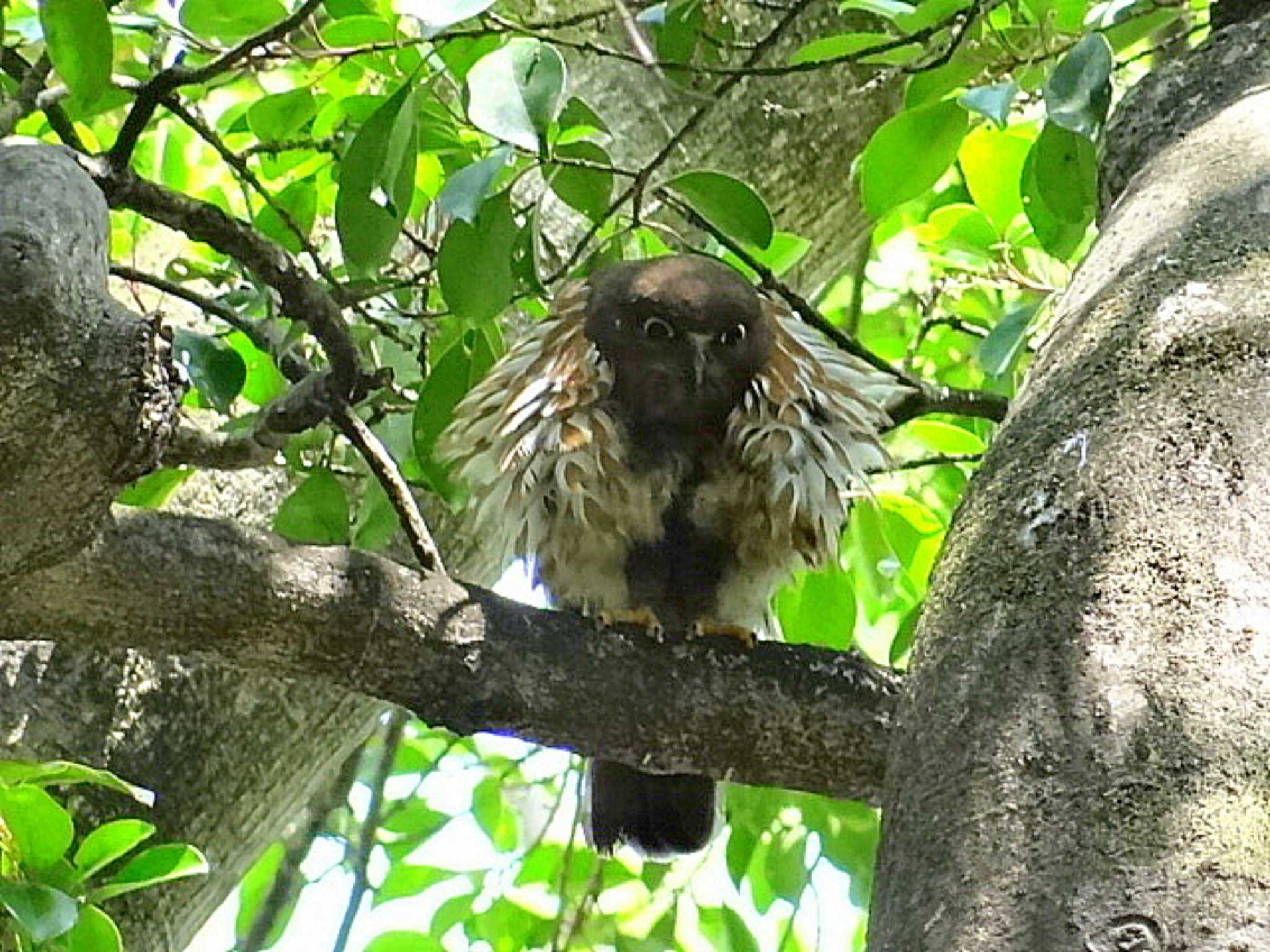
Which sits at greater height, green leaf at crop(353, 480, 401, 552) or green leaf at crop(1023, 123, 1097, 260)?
green leaf at crop(1023, 123, 1097, 260)

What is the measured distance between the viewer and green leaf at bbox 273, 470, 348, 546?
6.38 ft

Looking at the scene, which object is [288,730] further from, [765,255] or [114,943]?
[765,255]

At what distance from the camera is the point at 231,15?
183 cm

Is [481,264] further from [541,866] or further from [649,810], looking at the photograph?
[541,866]

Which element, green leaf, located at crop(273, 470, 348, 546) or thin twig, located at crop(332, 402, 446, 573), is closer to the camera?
thin twig, located at crop(332, 402, 446, 573)

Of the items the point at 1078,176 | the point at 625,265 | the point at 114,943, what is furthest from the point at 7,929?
the point at 1078,176

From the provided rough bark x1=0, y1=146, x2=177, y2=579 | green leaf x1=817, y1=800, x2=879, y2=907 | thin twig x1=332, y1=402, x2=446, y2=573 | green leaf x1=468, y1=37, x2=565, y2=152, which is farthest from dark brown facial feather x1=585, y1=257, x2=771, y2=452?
rough bark x1=0, y1=146, x2=177, y2=579

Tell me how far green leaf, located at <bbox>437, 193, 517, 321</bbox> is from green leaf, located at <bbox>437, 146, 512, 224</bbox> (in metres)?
0.06

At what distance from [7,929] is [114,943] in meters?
0.27

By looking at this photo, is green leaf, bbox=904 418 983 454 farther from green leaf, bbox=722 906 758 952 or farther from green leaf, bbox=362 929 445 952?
green leaf, bbox=362 929 445 952

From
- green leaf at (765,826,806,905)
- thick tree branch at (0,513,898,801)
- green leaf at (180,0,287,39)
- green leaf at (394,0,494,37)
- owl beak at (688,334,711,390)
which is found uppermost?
green leaf at (180,0,287,39)

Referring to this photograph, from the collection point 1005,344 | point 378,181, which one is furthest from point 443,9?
point 1005,344

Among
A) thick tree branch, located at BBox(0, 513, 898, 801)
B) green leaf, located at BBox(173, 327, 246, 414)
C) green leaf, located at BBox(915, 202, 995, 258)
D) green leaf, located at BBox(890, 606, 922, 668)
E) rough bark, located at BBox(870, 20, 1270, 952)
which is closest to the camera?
rough bark, located at BBox(870, 20, 1270, 952)

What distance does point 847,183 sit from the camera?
283 centimetres
